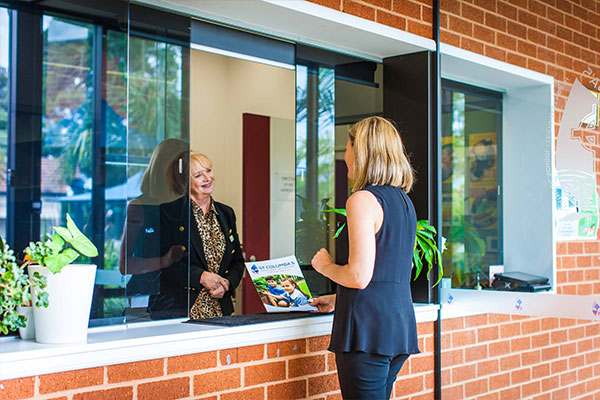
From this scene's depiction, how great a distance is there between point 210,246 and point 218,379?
44.1 inches

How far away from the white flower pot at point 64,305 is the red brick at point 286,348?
0.87m

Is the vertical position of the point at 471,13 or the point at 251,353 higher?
the point at 471,13

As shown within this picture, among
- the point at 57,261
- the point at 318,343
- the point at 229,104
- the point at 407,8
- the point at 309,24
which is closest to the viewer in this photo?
the point at 57,261

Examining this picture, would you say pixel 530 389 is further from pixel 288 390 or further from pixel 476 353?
pixel 288 390

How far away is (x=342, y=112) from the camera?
384 centimetres

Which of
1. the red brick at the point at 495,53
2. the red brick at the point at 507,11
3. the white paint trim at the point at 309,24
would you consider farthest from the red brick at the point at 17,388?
the red brick at the point at 507,11

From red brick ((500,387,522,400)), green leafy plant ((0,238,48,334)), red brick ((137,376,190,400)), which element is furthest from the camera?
red brick ((500,387,522,400))

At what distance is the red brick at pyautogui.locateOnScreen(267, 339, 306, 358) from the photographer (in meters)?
2.83

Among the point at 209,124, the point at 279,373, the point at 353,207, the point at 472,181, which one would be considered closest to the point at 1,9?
the point at 353,207

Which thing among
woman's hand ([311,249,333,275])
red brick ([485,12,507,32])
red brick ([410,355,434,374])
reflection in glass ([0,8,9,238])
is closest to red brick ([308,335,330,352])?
woman's hand ([311,249,333,275])

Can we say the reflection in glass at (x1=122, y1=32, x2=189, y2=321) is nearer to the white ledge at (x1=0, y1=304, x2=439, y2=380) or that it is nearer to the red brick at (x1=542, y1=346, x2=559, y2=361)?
the white ledge at (x1=0, y1=304, x2=439, y2=380)

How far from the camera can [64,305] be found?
7.04 ft

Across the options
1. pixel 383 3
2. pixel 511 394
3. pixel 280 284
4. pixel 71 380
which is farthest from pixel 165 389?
pixel 383 3

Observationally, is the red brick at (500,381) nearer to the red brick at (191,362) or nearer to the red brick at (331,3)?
the red brick at (191,362)
